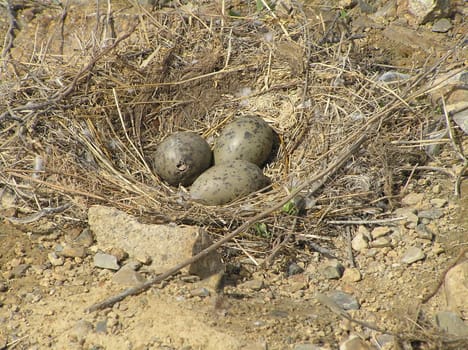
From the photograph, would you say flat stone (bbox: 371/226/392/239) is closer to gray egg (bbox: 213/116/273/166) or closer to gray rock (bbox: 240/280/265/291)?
gray rock (bbox: 240/280/265/291)

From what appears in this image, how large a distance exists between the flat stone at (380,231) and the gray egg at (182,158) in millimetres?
1441

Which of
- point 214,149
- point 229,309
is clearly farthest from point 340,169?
point 229,309

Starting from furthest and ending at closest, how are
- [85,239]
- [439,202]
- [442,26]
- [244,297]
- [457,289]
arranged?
[442,26], [439,202], [85,239], [244,297], [457,289]

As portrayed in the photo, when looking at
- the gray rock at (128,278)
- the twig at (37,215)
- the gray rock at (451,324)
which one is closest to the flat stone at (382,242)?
the gray rock at (451,324)

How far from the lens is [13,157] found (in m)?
4.87

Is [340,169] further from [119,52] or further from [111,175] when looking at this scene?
[119,52]

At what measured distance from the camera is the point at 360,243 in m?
4.25

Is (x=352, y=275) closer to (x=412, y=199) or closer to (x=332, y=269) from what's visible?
(x=332, y=269)

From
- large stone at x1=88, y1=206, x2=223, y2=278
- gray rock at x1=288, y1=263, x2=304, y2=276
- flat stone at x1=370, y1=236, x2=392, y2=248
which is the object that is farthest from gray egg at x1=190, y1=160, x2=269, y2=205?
flat stone at x1=370, y1=236, x2=392, y2=248

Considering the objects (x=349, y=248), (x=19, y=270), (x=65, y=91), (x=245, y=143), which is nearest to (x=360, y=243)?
(x=349, y=248)

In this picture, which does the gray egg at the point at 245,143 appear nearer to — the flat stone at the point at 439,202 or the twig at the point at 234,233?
the twig at the point at 234,233

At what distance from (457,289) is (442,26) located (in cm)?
315

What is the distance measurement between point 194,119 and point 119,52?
0.87 m

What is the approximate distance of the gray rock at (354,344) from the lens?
3357 millimetres
